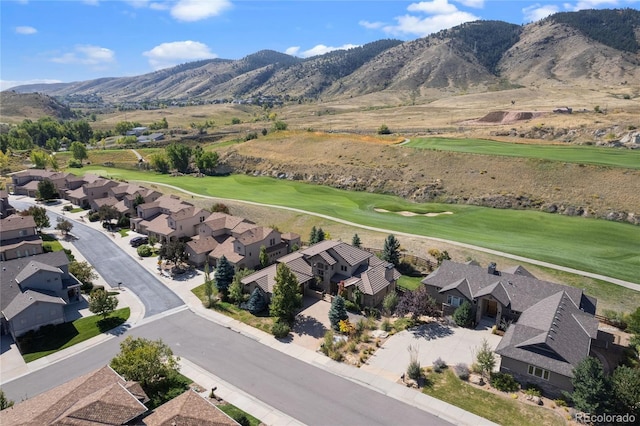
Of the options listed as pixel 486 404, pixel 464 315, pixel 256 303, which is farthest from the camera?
pixel 256 303

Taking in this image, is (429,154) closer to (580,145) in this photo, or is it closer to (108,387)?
(580,145)

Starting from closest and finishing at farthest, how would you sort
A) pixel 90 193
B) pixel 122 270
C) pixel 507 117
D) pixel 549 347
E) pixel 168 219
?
pixel 549 347
pixel 122 270
pixel 168 219
pixel 90 193
pixel 507 117

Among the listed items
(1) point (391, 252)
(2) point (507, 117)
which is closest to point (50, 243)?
(1) point (391, 252)

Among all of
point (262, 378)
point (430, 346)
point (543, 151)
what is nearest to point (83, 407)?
point (262, 378)

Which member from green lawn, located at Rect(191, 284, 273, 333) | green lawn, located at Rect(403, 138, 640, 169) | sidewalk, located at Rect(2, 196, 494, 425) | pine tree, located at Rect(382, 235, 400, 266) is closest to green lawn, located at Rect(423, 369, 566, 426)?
sidewalk, located at Rect(2, 196, 494, 425)

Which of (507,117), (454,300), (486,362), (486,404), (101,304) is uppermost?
(507,117)

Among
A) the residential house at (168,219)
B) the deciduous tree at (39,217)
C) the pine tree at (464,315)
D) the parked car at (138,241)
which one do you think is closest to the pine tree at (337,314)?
the pine tree at (464,315)

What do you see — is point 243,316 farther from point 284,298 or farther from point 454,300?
point 454,300

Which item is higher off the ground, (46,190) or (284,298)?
(46,190)

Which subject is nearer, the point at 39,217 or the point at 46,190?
the point at 39,217
